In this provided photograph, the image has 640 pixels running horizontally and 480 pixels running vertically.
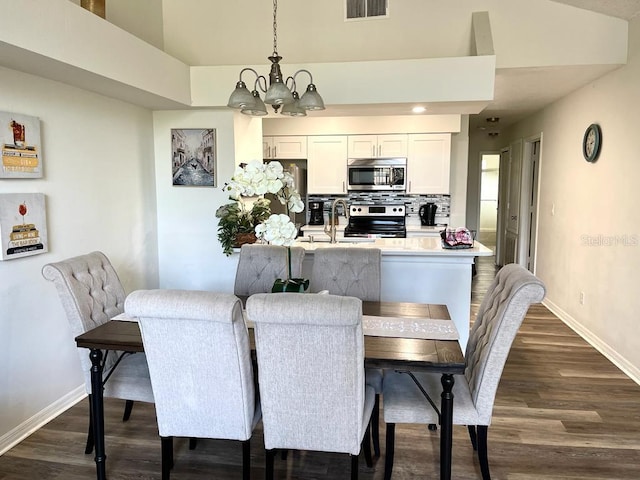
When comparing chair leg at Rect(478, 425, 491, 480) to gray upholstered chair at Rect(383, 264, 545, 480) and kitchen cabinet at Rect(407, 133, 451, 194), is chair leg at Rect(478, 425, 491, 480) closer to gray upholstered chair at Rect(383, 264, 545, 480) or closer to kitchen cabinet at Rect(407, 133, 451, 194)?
gray upholstered chair at Rect(383, 264, 545, 480)

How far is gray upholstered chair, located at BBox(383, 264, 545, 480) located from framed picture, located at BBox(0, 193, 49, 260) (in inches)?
82.8

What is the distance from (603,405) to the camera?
2.94 meters

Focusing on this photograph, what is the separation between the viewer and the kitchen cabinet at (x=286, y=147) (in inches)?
229

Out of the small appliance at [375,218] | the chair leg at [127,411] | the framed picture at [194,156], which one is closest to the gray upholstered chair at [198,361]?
the chair leg at [127,411]

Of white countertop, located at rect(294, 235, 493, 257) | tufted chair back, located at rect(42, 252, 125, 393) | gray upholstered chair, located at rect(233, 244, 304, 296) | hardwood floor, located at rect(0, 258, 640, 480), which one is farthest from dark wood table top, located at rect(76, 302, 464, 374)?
white countertop, located at rect(294, 235, 493, 257)

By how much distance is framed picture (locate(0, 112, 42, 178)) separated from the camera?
245cm

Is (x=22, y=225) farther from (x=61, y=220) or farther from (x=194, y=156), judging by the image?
(x=194, y=156)

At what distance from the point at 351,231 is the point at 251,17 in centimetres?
280

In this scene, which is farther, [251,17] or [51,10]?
[251,17]

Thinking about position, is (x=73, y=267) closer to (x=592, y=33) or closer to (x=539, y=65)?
(x=539, y=65)

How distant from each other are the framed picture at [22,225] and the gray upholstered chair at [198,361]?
48.6 inches

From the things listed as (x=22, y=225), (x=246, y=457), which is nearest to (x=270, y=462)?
(x=246, y=457)

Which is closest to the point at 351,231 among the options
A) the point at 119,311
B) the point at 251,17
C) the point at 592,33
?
the point at 251,17

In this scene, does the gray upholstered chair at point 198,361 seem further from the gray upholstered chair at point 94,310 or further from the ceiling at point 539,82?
the ceiling at point 539,82
